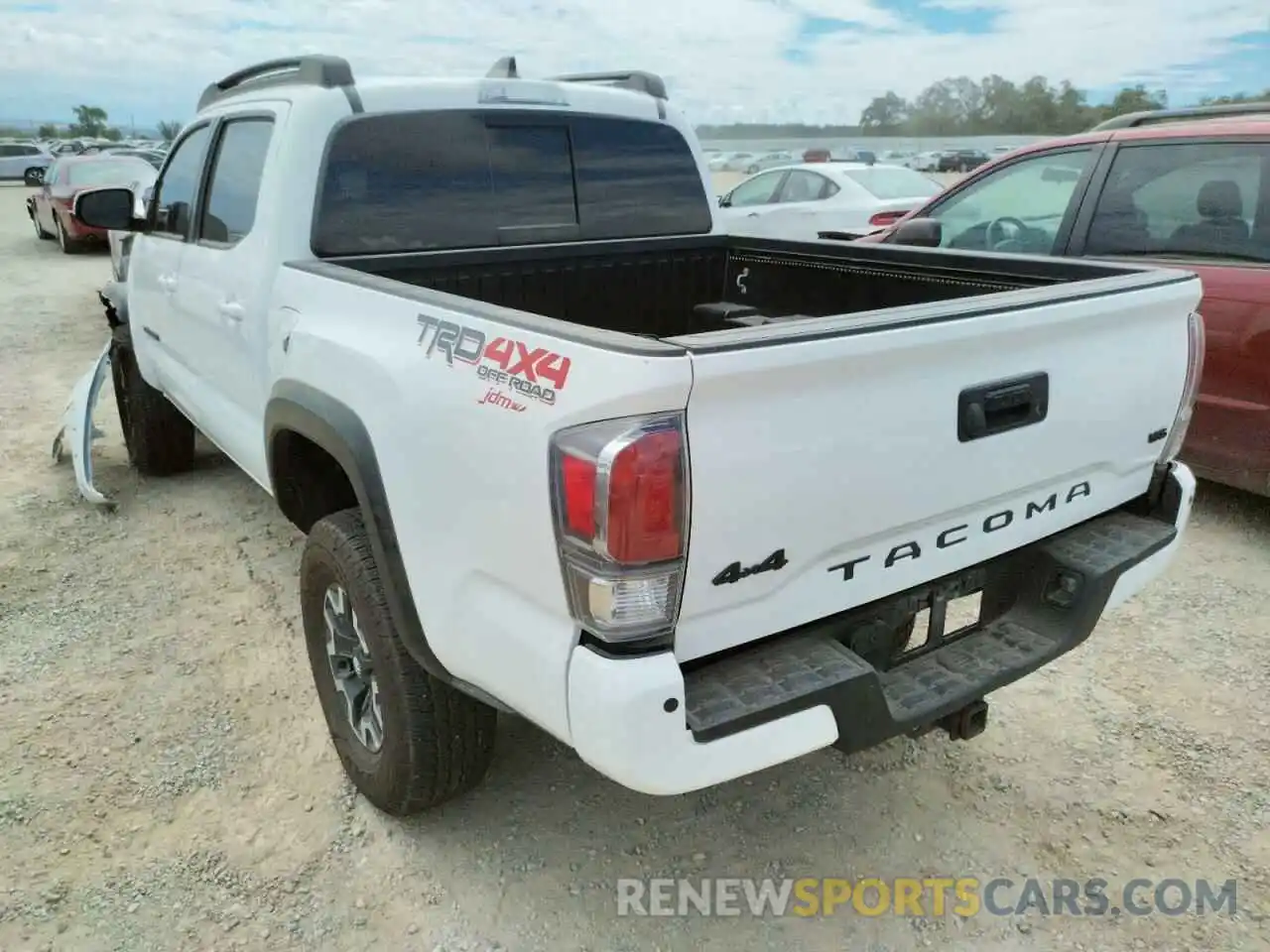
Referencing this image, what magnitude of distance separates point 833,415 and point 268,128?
2359 mm

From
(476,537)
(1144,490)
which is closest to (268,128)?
(476,537)

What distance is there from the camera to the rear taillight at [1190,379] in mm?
2623

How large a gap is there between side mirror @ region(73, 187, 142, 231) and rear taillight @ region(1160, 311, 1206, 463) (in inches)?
157

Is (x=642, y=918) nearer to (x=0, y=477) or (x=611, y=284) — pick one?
(x=611, y=284)

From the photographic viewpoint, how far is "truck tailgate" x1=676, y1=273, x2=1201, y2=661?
1787 mm

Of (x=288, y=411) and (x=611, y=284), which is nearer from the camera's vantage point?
(x=288, y=411)

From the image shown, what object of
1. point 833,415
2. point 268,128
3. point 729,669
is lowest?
point 729,669

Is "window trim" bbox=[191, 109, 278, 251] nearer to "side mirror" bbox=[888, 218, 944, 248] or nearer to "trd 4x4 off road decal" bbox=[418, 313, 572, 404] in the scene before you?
"trd 4x4 off road decal" bbox=[418, 313, 572, 404]

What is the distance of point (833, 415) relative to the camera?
6.21ft

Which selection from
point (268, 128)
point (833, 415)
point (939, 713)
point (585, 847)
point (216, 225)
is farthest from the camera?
point (216, 225)

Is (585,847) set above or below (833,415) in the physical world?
below

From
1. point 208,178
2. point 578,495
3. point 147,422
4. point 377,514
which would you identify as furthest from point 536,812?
point 147,422

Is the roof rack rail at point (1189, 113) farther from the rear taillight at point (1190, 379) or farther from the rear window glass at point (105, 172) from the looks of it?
the rear window glass at point (105, 172)

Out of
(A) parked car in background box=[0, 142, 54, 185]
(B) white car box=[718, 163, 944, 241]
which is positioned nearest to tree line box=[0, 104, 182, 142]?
(A) parked car in background box=[0, 142, 54, 185]
